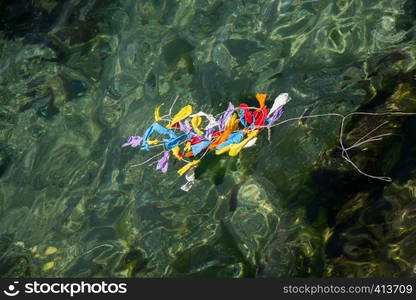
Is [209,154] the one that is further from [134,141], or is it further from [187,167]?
[134,141]

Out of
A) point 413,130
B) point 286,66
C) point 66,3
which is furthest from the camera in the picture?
point 66,3

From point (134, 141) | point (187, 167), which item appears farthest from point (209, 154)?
point (134, 141)

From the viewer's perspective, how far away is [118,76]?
3.53 ft

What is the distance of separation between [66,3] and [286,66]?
1.79 feet

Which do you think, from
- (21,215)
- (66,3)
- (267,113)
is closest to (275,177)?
(267,113)

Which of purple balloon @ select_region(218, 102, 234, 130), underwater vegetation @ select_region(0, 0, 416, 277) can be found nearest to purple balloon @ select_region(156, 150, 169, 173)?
underwater vegetation @ select_region(0, 0, 416, 277)

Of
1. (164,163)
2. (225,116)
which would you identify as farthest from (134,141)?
(225,116)

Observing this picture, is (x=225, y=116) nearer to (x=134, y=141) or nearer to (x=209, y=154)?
(x=209, y=154)

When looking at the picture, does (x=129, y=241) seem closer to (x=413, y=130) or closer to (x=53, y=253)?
(x=53, y=253)

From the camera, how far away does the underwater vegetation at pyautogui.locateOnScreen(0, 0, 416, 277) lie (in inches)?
32.8

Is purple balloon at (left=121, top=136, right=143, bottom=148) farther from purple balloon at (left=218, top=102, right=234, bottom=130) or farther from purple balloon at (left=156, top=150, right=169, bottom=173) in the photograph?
purple balloon at (left=218, top=102, right=234, bottom=130)

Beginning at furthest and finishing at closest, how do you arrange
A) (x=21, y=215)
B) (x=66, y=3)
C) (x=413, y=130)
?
(x=66, y=3) < (x=21, y=215) < (x=413, y=130)

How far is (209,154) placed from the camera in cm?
92

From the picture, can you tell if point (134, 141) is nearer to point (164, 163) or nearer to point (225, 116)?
point (164, 163)
